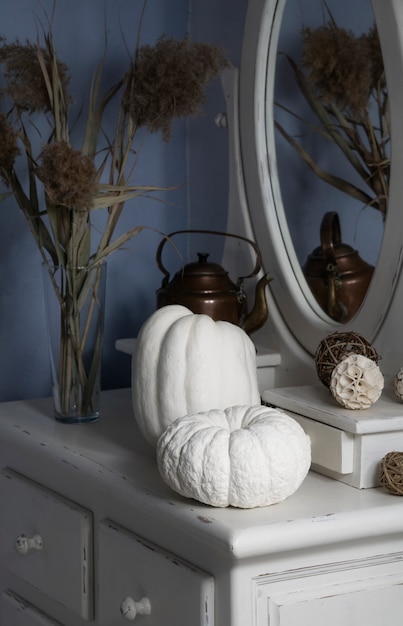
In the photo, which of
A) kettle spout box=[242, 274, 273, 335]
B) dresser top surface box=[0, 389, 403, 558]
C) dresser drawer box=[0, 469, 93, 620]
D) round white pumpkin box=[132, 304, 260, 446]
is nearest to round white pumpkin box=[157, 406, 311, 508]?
dresser top surface box=[0, 389, 403, 558]

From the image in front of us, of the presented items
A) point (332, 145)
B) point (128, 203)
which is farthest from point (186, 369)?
point (128, 203)

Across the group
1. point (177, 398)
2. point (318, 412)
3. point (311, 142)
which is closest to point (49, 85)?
point (311, 142)

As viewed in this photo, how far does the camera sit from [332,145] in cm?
140

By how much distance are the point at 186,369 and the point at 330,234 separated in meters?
0.34

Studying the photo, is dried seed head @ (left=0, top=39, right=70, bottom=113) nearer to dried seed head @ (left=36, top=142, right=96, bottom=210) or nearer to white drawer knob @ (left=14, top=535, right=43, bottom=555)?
dried seed head @ (left=36, top=142, right=96, bottom=210)

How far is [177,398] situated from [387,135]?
45cm

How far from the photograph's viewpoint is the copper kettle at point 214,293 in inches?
59.2

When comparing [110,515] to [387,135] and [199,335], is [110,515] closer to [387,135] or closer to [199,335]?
[199,335]

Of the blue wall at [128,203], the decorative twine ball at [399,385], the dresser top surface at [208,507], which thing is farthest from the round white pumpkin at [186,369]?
the blue wall at [128,203]

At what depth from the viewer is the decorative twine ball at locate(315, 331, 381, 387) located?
4.05 feet

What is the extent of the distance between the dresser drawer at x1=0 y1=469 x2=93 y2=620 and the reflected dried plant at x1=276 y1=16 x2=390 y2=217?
59 centimetres

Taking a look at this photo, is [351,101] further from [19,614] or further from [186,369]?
[19,614]

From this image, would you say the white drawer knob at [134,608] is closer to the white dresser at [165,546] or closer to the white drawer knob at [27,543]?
the white dresser at [165,546]

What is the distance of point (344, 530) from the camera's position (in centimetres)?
Result: 102
